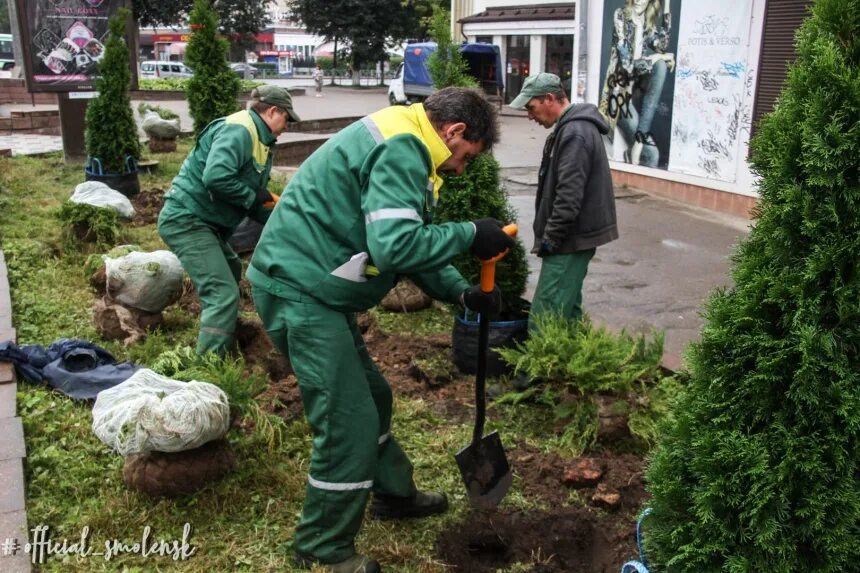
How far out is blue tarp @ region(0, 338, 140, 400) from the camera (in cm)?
455

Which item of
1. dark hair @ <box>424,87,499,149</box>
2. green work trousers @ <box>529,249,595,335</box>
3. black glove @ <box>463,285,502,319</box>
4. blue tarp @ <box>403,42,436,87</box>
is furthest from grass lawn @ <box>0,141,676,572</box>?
blue tarp @ <box>403,42,436,87</box>

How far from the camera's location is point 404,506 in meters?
3.57

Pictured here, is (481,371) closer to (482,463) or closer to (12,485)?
(482,463)

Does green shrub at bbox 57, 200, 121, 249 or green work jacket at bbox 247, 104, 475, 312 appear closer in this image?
green work jacket at bbox 247, 104, 475, 312

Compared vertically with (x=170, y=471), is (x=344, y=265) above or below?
above

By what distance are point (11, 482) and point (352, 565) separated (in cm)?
157

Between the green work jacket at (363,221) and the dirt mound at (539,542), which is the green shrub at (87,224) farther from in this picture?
the dirt mound at (539,542)

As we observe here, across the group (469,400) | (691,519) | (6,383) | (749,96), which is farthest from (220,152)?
(749,96)

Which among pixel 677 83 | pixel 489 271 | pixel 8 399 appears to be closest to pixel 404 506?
pixel 489 271

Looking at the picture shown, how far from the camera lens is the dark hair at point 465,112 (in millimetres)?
2924

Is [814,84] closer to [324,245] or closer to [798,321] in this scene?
[798,321]

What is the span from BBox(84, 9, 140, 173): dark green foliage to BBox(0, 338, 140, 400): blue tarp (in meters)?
5.91

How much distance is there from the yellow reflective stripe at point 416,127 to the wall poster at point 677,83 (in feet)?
26.7

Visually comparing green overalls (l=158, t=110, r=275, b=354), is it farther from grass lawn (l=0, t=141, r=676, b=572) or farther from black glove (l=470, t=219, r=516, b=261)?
black glove (l=470, t=219, r=516, b=261)
